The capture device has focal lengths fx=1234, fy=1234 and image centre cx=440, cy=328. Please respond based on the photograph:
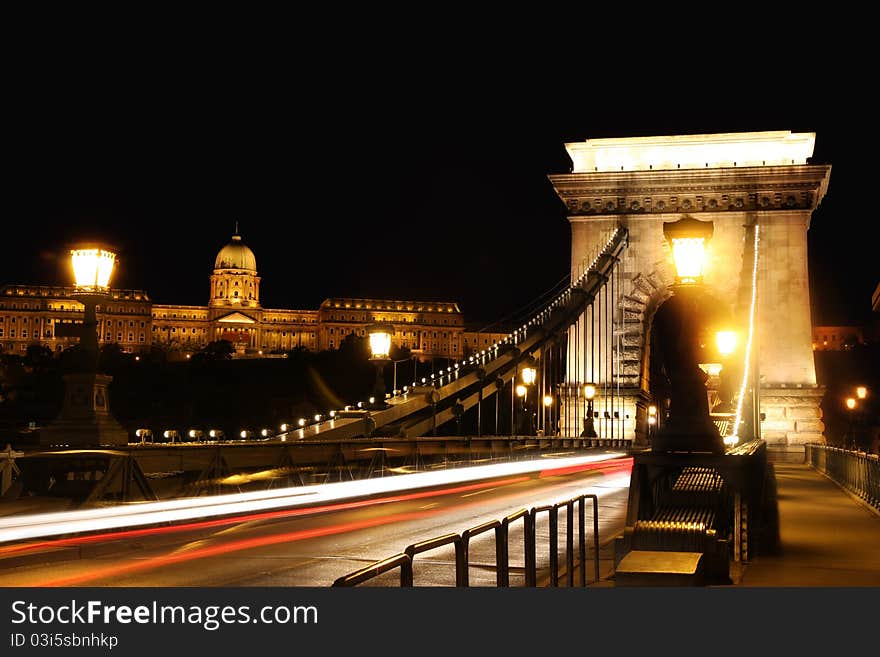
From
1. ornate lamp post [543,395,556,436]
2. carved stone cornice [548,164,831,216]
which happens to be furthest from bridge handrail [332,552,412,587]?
carved stone cornice [548,164,831,216]

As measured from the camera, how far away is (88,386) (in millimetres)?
11984

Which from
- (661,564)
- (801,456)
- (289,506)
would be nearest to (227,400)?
(801,456)

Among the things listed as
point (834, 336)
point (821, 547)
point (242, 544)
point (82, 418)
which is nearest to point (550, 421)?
point (821, 547)

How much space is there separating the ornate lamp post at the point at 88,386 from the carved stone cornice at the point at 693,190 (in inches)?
1614

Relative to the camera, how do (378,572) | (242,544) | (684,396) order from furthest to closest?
(242,544) < (684,396) < (378,572)

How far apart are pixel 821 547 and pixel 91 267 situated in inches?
326

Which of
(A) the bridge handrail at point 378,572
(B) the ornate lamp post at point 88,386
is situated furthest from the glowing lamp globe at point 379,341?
(A) the bridge handrail at point 378,572

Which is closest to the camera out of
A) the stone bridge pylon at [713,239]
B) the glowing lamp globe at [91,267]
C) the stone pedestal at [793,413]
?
the glowing lamp globe at [91,267]

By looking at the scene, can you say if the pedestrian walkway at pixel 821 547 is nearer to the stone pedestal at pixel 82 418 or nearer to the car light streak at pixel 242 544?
the car light streak at pixel 242 544

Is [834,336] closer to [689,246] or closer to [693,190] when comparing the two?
[693,190]

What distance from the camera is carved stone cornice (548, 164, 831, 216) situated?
167 ft

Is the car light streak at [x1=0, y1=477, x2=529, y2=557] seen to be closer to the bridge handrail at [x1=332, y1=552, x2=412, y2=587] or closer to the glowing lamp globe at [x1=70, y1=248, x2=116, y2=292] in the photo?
the glowing lamp globe at [x1=70, y1=248, x2=116, y2=292]

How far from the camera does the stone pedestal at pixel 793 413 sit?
48.9 meters

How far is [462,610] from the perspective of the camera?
5.75 meters
